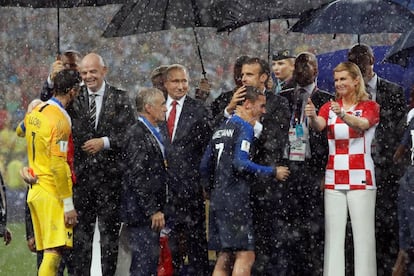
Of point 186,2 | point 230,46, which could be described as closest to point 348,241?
point 186,2

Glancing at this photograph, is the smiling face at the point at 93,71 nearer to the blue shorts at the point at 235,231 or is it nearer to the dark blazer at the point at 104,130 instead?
the dark blazer at the point at 104,130

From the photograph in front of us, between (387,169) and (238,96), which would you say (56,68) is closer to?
(238,96)

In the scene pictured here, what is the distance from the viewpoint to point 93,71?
10.1m

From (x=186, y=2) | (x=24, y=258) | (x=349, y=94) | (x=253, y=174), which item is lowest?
(x=24, y=258)

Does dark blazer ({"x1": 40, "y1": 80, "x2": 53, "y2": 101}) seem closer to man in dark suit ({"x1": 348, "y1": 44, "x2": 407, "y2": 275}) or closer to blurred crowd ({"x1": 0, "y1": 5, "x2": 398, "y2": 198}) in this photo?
man in dark suit ({"x1": 348, "y1": 44, "x2": 407, "y2": 275})

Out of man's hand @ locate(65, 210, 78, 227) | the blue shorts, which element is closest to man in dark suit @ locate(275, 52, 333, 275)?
the blue shorts

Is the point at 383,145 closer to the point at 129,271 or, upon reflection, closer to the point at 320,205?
the point at 320,205

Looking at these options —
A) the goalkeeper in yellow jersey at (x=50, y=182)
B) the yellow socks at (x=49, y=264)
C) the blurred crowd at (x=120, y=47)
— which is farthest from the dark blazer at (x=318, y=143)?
the blurred crowd at (x=120, y=47)

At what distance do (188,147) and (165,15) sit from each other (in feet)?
4.21

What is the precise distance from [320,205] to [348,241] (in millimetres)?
432

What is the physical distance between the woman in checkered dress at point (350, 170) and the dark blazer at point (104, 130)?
1.67 m

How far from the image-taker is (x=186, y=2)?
10625 millimetres

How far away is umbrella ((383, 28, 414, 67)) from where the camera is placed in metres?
8.97

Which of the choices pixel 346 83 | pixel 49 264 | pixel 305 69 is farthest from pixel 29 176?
pixel 346 83
